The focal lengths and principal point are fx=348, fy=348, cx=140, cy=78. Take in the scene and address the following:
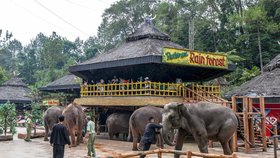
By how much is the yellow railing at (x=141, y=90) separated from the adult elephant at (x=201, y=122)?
6.59 meters

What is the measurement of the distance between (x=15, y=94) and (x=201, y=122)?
1438 inches

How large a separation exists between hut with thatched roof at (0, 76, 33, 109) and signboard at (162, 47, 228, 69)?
87.9ft

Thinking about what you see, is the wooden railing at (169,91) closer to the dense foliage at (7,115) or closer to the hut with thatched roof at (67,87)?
the dense foliage at (7,115)

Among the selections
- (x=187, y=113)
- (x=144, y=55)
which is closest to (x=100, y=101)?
(x=144, y=55)

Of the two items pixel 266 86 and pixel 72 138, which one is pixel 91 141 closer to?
pixel 72 138

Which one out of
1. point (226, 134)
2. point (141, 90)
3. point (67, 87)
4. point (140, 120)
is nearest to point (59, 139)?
point (226, 134)

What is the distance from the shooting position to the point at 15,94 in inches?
1697

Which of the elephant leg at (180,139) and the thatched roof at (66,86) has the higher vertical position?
the thatched roof at (66,86)

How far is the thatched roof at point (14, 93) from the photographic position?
41562 millimetres

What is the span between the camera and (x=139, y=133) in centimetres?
1595

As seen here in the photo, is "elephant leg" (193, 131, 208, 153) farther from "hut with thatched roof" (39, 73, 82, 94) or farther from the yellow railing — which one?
"hut with thatched roof" (39, 73, 82, 94)

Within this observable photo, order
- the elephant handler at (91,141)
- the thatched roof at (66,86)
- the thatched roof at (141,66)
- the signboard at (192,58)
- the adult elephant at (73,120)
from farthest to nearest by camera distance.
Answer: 1. the thatched roof at (66,86)
2. the thatched roof at (141,66)
3. the signboard at (192,58)
4. the adult elephant at (73,120)
5. the elephant handler at (91,141)

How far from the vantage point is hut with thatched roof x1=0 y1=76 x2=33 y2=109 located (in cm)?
4153

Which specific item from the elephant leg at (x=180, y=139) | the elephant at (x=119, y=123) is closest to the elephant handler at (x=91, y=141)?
the elephant leg at (x=180, y=139)
